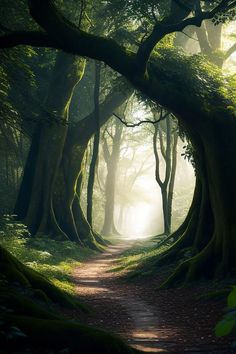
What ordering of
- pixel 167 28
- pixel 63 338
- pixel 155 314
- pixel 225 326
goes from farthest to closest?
pixel 167 28
pixel 155 314
pixel 63 338
pixel 225 326

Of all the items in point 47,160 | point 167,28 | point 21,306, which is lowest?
point 21,306

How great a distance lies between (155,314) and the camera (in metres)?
8.92

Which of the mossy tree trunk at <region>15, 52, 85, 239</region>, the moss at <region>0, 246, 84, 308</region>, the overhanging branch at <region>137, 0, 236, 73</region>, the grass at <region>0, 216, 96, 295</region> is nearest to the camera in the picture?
the moss at <region>0, 246, 84, 308</region>

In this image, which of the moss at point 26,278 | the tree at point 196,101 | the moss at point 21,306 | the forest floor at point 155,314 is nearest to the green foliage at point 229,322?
the moss at point 21,306

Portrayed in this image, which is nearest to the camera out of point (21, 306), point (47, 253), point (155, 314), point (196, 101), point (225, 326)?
point (225, 326)

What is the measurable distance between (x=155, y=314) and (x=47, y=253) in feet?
25.9

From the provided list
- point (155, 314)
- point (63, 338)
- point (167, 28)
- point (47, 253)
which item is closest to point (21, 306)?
point (63, 338)

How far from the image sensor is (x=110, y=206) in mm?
46156

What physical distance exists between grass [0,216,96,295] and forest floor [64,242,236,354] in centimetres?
74

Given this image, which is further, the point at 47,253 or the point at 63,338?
the point at 47,253

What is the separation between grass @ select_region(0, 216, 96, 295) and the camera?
1267 centimetres

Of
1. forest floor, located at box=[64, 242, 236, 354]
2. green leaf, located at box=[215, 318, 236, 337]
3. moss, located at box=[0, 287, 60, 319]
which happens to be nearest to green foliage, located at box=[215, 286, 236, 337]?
green leaf, located at box=[215, 318, 236, 337]

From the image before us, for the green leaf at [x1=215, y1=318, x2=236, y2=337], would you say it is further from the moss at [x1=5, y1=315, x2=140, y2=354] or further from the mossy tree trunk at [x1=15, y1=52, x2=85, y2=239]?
the mossy tree trunk at [x1=15, y1=52, x2=85, y2=239]

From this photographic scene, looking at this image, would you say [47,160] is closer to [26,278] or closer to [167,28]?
[167,28]
